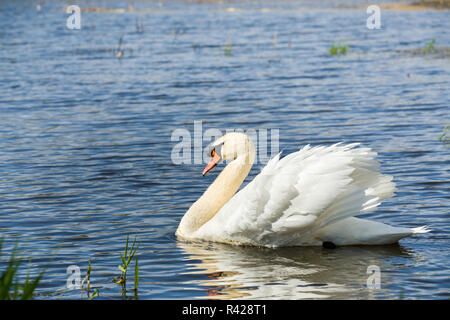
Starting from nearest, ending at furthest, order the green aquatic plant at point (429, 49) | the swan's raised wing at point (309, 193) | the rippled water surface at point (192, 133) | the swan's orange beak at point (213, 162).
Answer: the rippled water surface at point (192, 133) → the swan's raised wing at point (309, 193) → the swan's orange beak at point (213, 162) → the green aquatic plant at point (429, 49)

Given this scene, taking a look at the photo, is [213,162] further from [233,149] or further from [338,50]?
[338,50]

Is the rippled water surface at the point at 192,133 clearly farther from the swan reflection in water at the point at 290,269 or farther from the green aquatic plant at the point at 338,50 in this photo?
the green aquatic plant at the point at 338,50

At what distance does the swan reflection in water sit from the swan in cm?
16

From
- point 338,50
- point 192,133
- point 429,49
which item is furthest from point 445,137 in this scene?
point 338,50

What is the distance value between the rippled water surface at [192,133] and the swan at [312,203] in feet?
0.66

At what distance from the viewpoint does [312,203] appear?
333 inches

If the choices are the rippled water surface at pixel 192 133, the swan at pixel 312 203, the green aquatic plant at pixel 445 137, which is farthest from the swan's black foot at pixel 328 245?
the green aquatic plant at pixel 445 137

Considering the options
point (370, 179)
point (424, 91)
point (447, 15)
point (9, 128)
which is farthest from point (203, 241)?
point (447, 15)

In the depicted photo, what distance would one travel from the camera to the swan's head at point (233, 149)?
9898 mm

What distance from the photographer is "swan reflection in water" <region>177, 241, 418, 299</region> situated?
7594 mm

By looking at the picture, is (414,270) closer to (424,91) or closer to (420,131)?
(420,131)

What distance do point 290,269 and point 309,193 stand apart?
84 centimetres

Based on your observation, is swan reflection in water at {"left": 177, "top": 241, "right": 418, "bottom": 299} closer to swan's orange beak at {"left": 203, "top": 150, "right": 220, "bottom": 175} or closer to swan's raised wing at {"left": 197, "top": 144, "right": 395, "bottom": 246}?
swan's raised wing at {"left": 197, "top": 144, "right": 395, "bottom": 246}

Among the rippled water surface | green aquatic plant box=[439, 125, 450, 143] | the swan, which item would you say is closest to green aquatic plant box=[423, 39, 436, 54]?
the rippled water surface
